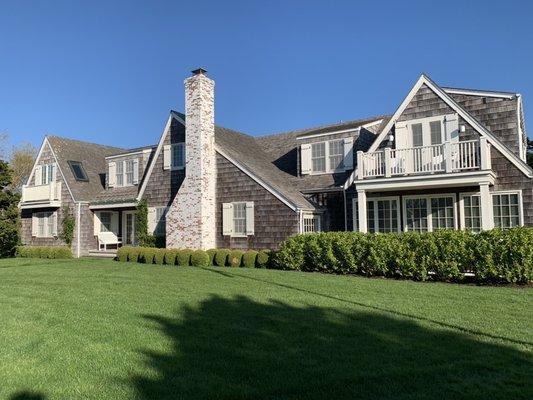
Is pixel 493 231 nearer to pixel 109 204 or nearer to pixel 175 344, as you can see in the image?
pixel 175 344

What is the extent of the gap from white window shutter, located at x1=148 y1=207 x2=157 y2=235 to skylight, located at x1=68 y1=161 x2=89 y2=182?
6737mm

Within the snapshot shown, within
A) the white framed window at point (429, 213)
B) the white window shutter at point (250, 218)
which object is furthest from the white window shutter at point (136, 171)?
the white framed window at point (429, 213)

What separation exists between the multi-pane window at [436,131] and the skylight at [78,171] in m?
19.6

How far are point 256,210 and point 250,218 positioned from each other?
44 cm

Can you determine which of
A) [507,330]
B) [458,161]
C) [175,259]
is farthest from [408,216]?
[507,330]

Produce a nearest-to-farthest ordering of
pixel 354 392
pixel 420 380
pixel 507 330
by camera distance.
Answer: pixel 354 392, pixel 420 380, pixel 507 330

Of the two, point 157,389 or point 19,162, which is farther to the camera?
point 19,162

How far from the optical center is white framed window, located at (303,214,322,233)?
18.8m

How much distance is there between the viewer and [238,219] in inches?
790

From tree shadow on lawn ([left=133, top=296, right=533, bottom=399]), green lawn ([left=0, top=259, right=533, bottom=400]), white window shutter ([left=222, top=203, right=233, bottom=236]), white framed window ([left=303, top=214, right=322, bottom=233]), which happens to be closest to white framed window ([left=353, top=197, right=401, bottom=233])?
white framed window ([left=303, top=214, right=322, bottom=233])

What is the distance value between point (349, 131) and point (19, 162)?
4318 cm

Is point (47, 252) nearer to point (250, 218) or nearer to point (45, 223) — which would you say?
point (45, 223)

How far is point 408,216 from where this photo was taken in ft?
59.4

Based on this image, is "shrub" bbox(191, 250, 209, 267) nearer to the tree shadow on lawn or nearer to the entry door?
the entry door
